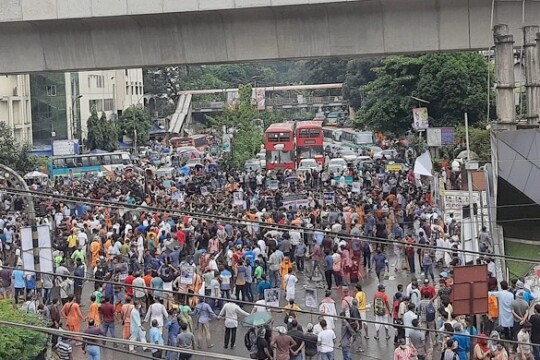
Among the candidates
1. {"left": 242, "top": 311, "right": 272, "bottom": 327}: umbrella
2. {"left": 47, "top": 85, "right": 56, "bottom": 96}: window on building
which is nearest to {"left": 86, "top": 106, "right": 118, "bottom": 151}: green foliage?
{"left": 47, "top": 85, "right": 56, "bottom": 96}: window on building

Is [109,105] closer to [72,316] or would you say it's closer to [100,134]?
[100,134]

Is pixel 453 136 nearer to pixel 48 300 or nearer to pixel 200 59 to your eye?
pixel 200 59

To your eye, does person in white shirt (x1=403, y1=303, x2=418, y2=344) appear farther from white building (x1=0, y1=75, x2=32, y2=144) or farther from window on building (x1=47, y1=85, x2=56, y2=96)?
window on building (x1=47, y1=85, x2=56, y2=96)

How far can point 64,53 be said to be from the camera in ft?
68.8

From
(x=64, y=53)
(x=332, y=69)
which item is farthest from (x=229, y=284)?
(x=332, y=69)

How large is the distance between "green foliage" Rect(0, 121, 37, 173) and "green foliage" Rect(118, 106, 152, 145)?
24.0 meters

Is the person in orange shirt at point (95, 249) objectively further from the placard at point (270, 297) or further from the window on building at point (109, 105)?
the window on building at point (109, 105)

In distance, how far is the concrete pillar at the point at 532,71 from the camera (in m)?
20.0

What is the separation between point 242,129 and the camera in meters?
52.4

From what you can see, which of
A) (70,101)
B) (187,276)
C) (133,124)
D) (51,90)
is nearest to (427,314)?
(187,276)

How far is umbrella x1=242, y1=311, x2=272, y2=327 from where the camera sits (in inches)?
535

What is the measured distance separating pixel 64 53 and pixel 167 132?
219ft

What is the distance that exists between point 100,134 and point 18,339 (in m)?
51.8

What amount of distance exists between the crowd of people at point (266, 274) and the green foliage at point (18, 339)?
64cm
